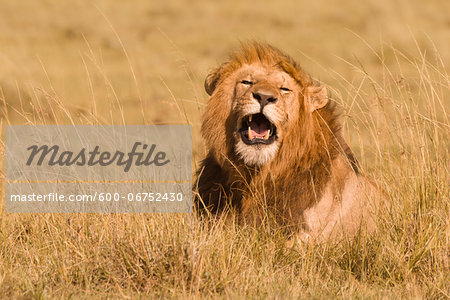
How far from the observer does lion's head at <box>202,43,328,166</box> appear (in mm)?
4738

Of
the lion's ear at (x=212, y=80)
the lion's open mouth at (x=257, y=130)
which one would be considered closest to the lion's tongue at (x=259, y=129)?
the lion's open mouth at (x=257, y=130)

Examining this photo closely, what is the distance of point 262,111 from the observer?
467cm

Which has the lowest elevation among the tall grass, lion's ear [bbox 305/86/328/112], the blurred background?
the blurred background

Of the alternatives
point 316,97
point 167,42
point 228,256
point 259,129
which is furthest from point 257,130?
point 167,42

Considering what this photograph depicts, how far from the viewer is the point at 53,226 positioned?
15.4ft

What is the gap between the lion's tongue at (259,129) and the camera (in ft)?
15.7

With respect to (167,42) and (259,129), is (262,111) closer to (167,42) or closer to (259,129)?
(259,129)

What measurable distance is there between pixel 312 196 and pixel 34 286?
1.78 m

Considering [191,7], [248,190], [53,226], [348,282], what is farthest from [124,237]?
[191,7]

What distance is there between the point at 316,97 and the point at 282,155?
43 centimetres

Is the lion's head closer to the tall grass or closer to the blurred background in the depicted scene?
the tall grass

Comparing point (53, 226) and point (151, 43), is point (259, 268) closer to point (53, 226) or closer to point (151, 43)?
point (53, 226)

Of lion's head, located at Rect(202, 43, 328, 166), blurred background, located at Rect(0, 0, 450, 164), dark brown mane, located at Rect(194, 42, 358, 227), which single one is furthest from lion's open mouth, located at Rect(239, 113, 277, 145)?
blurred background, located at Rect(0, 0, 450, 164)

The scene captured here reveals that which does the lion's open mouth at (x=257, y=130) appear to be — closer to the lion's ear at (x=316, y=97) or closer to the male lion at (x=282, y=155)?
the male lion at (x=282, y=155)
